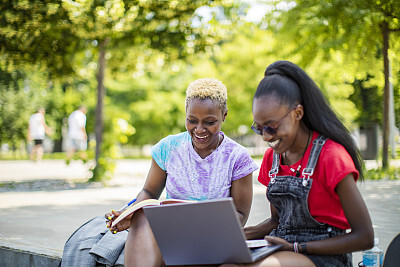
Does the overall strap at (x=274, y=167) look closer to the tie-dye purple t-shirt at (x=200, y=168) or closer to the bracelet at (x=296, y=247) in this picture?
the bracelet at (x=296, y=247)

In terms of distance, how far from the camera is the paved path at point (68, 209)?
4.71m

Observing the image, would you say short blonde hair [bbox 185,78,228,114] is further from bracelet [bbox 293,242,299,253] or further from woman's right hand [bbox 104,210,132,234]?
bracelet [bbox 293,242,299,253]

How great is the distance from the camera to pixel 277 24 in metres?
11.7

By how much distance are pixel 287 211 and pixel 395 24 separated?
7589mm

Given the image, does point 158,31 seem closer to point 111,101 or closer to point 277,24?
point 277,24

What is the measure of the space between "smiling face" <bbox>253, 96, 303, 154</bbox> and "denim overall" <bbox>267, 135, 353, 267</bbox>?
0.42 ft

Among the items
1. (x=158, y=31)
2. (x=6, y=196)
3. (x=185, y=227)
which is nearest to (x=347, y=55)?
(x=158, y=31)

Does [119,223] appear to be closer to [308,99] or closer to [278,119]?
[278,119]

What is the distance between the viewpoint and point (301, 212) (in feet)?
→ 7.97

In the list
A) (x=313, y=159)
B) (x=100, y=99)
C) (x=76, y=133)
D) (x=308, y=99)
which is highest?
(x=100, y=99)

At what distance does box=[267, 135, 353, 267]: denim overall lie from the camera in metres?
2.37

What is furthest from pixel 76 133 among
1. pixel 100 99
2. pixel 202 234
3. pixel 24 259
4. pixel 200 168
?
pixel 202 234

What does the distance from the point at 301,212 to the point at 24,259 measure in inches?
112

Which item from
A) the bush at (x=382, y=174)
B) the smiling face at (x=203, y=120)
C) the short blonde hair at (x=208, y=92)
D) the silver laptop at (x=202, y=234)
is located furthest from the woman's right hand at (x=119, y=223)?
the bush at (x=382, y=174)
